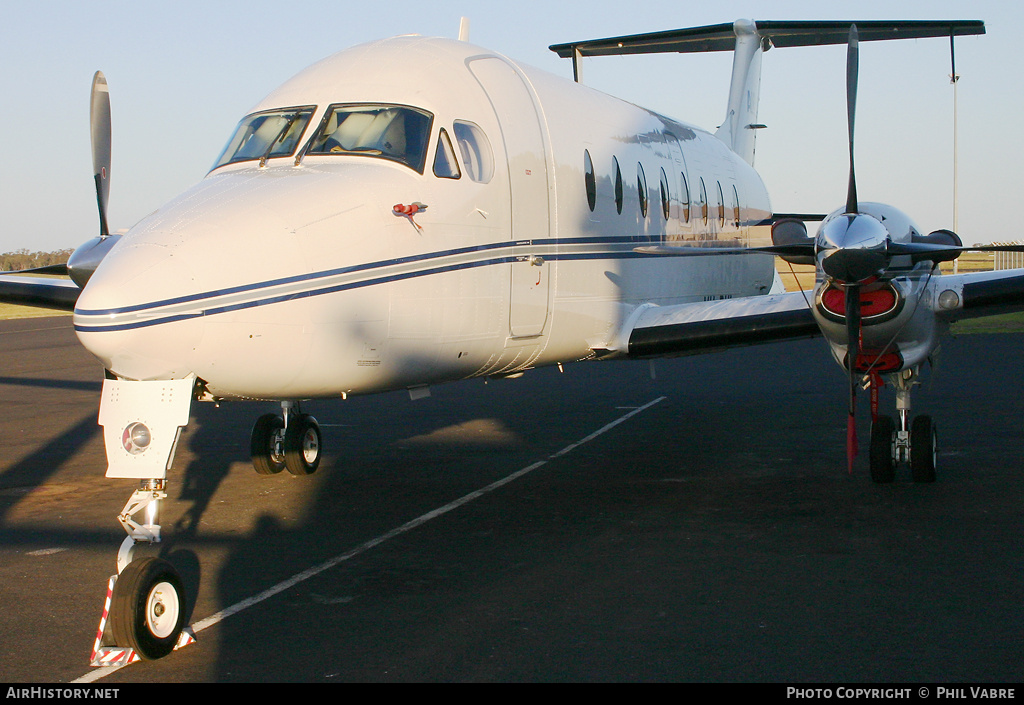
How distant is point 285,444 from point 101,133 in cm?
308

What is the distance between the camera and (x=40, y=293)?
31.8 feet

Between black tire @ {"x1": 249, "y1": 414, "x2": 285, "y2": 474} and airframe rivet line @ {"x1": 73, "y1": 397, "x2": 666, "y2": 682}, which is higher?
black tire @ {"x1": 249, "y1": 414, "x2": 285, "y2": 474}

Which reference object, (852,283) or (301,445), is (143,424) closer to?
(301,445)

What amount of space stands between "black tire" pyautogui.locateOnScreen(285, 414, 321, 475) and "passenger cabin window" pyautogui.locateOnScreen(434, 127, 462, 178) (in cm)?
348

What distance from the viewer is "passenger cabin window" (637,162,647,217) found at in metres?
9.54

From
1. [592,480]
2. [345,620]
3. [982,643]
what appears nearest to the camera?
[982,643]

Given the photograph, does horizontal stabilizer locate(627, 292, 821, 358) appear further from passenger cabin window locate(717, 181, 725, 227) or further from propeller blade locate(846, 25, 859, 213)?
passenger cabin window locate(717, 181, 725, 227)

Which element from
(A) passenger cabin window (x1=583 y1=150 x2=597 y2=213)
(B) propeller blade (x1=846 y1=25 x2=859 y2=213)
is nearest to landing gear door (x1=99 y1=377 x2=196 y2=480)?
(A) passenger cabin window (x1=583 y1=150 x2=597 y2=213)

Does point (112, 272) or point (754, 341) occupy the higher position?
point (112, 272)

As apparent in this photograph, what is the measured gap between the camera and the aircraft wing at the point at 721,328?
27.2 feet

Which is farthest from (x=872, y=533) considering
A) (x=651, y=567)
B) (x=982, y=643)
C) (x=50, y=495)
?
(x=50, y=495)
